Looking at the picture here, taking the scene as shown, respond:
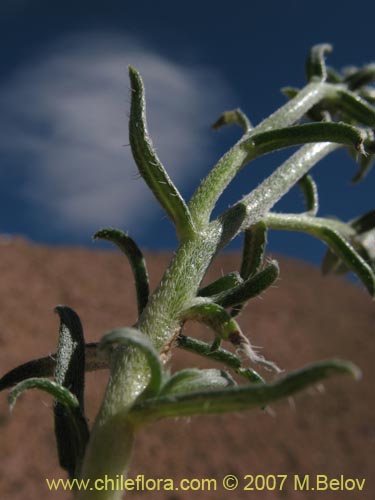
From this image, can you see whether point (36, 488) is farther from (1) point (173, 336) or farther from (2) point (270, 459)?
(1) point (173, 336)

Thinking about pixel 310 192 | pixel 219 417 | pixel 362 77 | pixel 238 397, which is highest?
pixel 362 77

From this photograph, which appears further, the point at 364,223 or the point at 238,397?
the point at 364,223

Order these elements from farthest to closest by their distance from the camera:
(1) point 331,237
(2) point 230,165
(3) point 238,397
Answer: (1) point 331,237 → (2) point 230,165 → (3) point 238,397

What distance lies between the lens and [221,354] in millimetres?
1412

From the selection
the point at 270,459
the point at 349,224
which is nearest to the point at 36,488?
the point at 270,459

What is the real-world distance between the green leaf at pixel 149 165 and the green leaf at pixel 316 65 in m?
0.85

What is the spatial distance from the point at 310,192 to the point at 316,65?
1.41 ft

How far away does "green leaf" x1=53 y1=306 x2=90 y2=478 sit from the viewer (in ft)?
4.06

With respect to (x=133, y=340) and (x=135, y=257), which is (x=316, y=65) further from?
(x=133, y=340)

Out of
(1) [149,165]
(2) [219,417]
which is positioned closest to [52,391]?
(1) [149,165]

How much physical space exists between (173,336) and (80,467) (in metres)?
0.31

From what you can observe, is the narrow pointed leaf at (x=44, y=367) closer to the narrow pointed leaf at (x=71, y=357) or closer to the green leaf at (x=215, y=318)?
the narrow pointed leaf at (x=71, y=357)

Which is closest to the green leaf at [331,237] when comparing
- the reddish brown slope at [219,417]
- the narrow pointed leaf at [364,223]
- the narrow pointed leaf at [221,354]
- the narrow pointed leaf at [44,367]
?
the narrow pointed leaf at [364,223]

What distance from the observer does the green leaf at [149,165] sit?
1361mm
